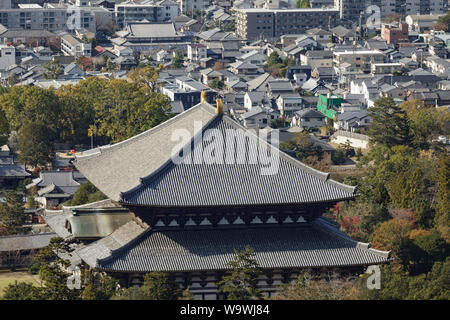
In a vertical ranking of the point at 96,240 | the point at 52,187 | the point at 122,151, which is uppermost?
the point at 122,151

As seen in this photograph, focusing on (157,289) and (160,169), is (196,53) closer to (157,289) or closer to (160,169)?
(160,169)

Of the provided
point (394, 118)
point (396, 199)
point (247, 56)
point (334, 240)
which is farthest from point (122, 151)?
point (247, 56)

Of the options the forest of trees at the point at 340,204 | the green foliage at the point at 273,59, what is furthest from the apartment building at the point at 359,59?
the forest of trees at the point at 340,204

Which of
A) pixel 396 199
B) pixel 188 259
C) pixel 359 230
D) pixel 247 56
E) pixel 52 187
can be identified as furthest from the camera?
pixel 247 56

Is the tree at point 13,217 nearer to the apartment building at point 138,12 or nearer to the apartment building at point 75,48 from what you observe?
the apartment building at point 75,48
